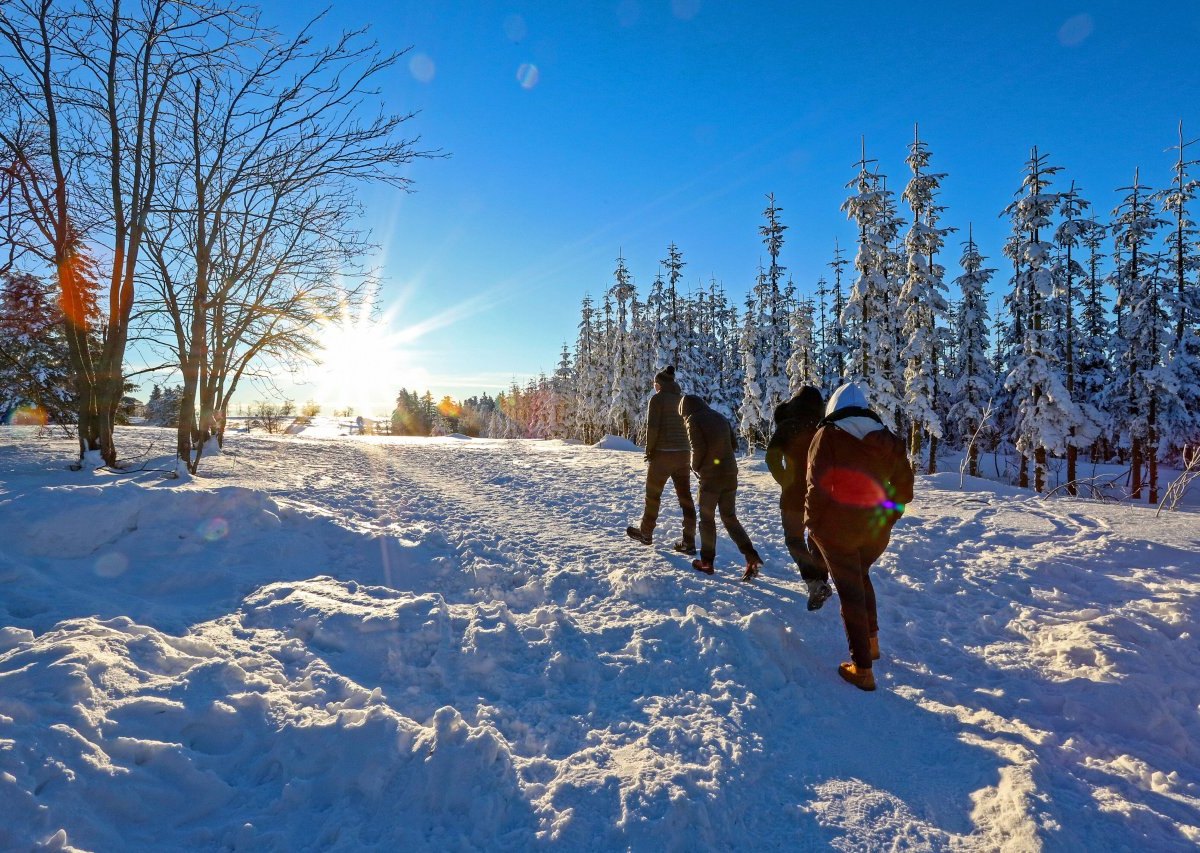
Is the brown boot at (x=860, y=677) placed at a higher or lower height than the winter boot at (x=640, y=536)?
lower

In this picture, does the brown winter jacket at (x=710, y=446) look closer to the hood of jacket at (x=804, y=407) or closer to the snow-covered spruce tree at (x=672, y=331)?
the hood of jacket at (x=804, y=407)

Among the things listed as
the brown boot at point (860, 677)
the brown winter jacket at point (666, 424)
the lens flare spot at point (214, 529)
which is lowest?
the brown boot at point (860, 677)

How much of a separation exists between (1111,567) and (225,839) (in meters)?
7.98

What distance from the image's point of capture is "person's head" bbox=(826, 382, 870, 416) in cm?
411

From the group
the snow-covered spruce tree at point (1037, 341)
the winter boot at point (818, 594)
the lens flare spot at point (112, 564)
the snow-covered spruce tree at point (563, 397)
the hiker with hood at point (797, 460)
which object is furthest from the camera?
the snow-covered spruce tree at point (563, 397)

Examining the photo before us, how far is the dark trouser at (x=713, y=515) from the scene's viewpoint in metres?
5.95

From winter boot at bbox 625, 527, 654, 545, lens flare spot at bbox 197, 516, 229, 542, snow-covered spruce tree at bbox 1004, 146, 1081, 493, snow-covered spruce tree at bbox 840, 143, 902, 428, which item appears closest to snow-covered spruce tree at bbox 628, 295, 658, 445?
snow-covered spruce tree at bbox 840, 143, 902, 428

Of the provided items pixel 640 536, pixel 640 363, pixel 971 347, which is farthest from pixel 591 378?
pixel 640 536

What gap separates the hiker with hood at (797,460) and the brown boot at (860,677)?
1.25 meters

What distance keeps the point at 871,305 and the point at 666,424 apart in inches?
741

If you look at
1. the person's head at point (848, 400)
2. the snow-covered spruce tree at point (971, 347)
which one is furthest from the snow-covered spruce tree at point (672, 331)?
the person's head at point (848, 400)

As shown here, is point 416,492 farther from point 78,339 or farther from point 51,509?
point 51,509

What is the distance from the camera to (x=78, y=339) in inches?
287

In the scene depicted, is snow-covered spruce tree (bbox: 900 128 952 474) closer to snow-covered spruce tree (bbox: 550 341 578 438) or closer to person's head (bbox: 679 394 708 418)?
person's head (bbox: 679 394 708 418)
